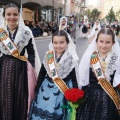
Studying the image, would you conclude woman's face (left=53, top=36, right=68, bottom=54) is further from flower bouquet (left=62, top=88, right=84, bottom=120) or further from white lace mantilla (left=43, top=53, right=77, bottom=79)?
flower bouquet (left=62, top=88, right=84, bottom=120)

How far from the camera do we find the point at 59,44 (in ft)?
9.46

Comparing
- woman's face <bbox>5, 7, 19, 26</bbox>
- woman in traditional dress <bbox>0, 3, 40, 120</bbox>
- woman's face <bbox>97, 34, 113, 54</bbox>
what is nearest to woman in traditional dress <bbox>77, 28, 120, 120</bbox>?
woman's face <bbox>97, 34, 113, 54</bbox>

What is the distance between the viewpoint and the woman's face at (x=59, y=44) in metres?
2.89

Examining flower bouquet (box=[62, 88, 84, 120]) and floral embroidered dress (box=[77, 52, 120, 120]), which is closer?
flower bouquet (box=[62, 88, 84, 120])

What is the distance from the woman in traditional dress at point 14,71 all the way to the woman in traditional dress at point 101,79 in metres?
0.64

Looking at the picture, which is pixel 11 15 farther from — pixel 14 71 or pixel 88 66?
pixel 88 66

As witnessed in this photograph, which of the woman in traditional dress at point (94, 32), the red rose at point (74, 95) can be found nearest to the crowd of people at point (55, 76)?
the red rose at point (74, 95)

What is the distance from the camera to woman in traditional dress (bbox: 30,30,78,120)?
9.02ft

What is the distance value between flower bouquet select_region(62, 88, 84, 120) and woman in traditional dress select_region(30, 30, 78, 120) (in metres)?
0.12

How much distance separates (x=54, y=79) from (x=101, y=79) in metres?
0.50

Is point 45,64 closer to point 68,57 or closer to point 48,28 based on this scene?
point 68,57

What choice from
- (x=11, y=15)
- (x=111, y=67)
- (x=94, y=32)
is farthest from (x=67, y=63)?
(x=94, y=32)

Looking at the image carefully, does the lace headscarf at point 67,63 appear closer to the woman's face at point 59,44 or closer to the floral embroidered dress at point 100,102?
the woman's face at point 59,44

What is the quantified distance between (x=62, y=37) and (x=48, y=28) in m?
16.9
